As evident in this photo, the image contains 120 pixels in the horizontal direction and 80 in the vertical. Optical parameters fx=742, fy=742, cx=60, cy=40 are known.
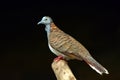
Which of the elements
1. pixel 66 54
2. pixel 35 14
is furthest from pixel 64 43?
pixel 35 14

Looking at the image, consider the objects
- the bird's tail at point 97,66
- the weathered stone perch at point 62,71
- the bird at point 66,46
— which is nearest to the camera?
the weathered stone perch at point 62,71

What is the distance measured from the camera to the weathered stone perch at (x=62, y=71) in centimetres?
470

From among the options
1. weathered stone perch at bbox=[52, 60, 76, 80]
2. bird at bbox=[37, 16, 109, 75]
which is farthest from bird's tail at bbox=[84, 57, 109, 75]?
weathered stone perch at bbox=[52, 60, 76, 80]

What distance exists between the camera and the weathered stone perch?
4.70 meters

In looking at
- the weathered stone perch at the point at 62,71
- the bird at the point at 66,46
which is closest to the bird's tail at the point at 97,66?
the bird at the point at 66,46

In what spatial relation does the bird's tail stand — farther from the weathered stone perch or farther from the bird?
the weathered stone perch

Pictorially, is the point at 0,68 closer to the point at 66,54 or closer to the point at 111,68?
the point at 111,68

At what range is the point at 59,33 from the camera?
5.15m

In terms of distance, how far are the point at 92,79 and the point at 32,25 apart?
717mm

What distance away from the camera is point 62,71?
4781 mm

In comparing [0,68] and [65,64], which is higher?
[65,64]

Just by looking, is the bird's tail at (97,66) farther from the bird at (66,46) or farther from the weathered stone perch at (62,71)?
the weathered stone perch at (62,71)

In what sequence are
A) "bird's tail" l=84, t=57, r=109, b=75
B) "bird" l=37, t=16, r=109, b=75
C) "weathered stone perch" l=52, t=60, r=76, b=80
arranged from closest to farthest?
1. "weathered stone perch" l=52, t=60, r=76, b=80
2. "bird's tail" l=84, t=57, r=109, b=75
3. "bird" l=37, t=16, r=109, b=75

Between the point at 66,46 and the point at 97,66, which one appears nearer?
the point at 97,66
